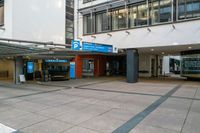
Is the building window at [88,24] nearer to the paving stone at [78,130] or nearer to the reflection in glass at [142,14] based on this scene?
the reflection in glass at [142,14]

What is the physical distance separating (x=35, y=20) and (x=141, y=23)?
1089cm

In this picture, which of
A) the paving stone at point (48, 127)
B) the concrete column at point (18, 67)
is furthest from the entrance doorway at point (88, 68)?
the paving stone at point (48, 127)

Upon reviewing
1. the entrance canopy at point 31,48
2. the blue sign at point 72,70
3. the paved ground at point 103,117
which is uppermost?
the entrance canopy at point 31,48

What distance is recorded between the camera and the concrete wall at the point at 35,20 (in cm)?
1598

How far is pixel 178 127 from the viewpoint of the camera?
4.93 meters

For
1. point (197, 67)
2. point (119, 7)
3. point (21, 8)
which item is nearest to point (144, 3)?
point (119, 7)

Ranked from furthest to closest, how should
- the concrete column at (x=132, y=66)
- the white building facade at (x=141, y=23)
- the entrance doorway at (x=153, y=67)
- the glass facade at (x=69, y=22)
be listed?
the entrance doorway at (x=153, y=67), the glass facade at (x=69, y=22), the concrete column at (x=132, y=66), the white building facade at (x=141, y=23)

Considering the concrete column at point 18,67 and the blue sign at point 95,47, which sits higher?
the blue sign at point 95,47

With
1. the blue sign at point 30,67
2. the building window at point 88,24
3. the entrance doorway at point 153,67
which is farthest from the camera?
the entrance doorway at point 153,67

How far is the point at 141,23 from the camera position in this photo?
619 inches

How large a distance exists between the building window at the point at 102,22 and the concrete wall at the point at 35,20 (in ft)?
17.1

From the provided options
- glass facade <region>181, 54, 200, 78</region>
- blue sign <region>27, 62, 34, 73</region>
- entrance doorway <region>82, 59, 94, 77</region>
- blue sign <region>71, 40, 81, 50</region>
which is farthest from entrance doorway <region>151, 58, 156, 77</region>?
blue sign <region>27, 62, 34, 73</region>

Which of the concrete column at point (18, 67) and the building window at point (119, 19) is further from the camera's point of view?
the building window at point (119, 19)

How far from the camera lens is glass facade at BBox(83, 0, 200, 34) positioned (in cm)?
1367
